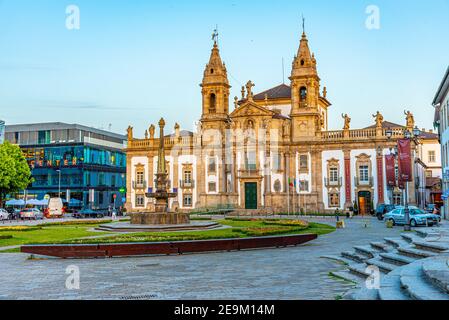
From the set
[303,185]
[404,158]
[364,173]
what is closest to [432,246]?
[404,158]

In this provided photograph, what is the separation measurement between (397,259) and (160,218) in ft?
56.9

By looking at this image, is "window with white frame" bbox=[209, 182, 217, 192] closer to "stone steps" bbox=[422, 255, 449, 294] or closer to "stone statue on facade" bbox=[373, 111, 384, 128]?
"stone statue on facade" bbox=[373, 111, 384, 128]

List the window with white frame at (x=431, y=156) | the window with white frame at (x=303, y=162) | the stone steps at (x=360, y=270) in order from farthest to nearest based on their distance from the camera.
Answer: the window with white frame at (x=431, y=156) < the window with white frame at (x=303, y=162) < the stone steps at (x=360, y=270)

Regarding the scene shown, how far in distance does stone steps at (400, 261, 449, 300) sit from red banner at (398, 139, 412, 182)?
2242 centimetres

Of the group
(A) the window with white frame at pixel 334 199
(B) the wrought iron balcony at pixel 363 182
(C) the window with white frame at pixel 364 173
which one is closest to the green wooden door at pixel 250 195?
(A) the window with white frame at pixel 334 199

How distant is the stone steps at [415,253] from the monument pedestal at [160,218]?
16.5 meters

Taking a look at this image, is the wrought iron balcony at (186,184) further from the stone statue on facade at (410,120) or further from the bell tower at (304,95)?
the stone statue on facade at (410,120)

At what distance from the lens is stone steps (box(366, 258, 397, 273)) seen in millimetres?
13205

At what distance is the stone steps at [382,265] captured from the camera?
1320 centimetres

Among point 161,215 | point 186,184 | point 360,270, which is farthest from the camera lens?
point 186,184

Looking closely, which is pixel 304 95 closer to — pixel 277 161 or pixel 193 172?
pixel 277 161

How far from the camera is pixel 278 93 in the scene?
7012 cm

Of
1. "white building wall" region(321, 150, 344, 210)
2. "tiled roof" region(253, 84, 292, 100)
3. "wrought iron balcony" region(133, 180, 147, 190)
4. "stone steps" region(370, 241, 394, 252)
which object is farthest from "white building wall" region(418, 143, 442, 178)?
"stone steps" region(370, 241, 394, 252)

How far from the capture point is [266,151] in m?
62.1
